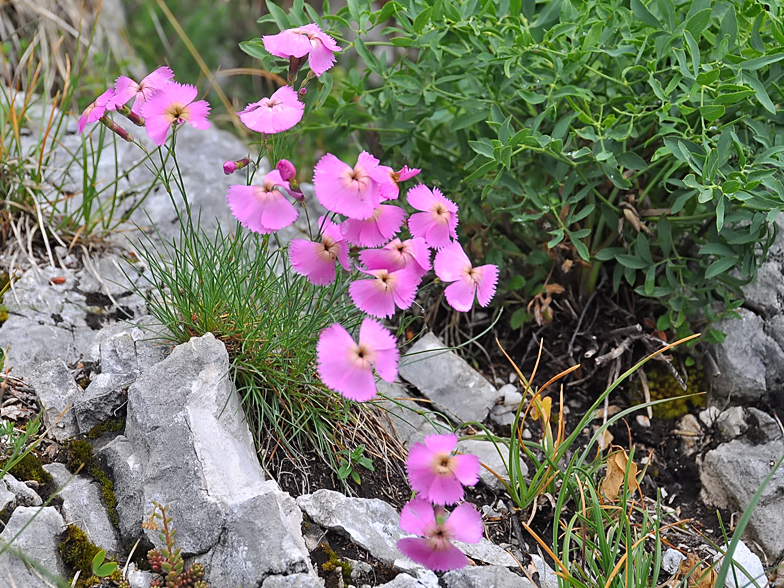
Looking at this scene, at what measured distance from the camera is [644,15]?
1790 millimetres

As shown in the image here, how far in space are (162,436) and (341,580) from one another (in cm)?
50

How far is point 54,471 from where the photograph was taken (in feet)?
5.20

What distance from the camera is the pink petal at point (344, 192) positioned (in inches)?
52.5

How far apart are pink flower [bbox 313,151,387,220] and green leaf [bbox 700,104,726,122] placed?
0.88m

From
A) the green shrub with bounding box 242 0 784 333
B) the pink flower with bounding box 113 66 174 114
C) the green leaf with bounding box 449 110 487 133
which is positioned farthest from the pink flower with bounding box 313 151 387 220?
the green leaf with bounding box 449 110 487 133

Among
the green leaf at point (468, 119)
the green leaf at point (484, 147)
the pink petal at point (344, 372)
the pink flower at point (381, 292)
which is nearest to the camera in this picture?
the pink petal at point (344, 372)

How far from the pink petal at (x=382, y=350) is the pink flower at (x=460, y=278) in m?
0.20

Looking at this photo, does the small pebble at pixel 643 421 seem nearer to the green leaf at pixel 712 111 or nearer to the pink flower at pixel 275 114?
the green leaf at pixel 712 111

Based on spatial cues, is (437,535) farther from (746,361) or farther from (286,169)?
(746,361)

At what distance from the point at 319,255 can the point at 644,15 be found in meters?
1.07

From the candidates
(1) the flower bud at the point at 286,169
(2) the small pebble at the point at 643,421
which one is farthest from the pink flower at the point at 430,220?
(2) the small pebble at the point at 643,421

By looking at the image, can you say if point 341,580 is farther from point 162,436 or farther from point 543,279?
point 543,279

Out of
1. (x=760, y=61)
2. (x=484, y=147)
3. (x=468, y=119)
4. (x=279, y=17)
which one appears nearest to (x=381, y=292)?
(x=484, y=147)

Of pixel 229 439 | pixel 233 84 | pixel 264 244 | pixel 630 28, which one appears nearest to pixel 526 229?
pixel 630 28
